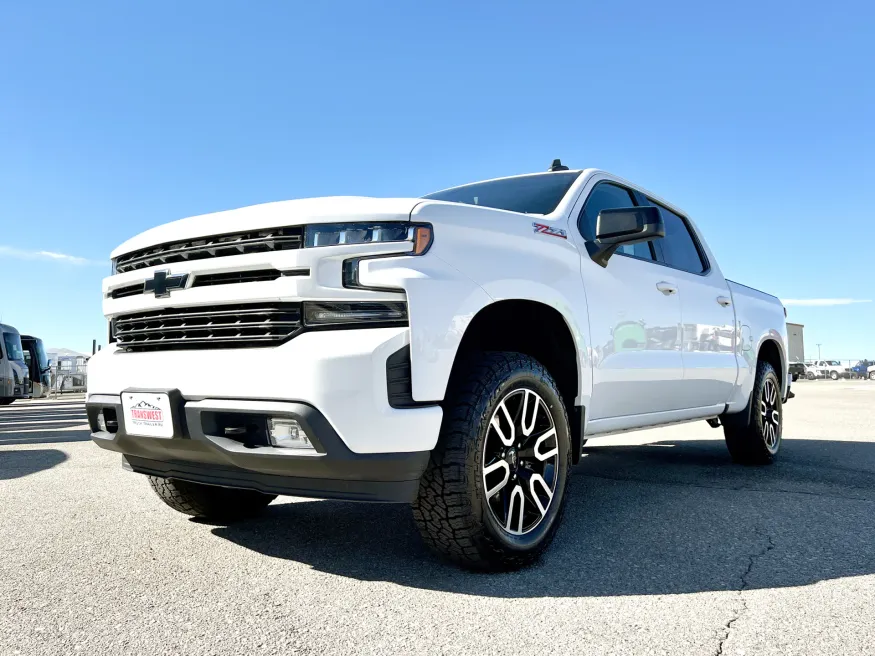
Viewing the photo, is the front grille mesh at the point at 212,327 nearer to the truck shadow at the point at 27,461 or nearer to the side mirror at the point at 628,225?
the side mirror at the point at 628,225

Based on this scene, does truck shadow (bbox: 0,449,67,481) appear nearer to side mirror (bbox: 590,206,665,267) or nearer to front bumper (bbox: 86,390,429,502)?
front bumper (bbox: 86,390,429,502)

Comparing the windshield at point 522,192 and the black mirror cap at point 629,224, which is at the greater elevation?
the windshield at point 522,192

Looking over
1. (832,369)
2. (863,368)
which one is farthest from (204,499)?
(832,369)

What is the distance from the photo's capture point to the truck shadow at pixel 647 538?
287 centimetres

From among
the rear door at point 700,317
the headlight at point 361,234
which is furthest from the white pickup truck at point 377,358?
the rear door at point 700,317

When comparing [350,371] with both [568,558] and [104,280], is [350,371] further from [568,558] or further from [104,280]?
[104,280]

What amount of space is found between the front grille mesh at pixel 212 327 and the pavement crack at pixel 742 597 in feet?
5.63

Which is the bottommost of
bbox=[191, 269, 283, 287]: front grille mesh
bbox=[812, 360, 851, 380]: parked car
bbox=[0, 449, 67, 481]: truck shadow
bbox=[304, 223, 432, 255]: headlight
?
bbox=[812, 360, 851, 380]: parked car

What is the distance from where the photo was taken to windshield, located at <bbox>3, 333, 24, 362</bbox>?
19766mm

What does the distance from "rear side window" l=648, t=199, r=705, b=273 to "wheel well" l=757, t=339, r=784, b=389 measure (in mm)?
1307

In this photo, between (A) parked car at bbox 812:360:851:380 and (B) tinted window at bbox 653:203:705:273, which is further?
(A) parked car at bbox 812:360:851:380

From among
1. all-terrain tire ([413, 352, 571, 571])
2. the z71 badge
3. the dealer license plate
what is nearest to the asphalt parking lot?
all-terrain tire ([413, 352, 571, 571])

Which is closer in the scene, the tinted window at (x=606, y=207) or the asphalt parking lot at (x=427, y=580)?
the asphalt parking lot at (x=427, y=580)

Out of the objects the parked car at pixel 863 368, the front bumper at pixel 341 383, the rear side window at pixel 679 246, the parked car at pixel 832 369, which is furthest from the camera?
the parked car at pixel 832 369
